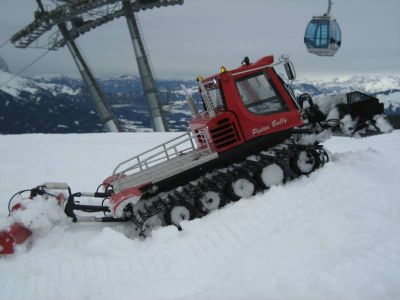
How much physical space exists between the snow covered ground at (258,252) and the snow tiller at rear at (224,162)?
0.34 metres

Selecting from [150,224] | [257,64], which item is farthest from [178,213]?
[257,64]

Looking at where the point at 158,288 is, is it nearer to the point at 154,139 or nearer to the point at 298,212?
the point at 298,212

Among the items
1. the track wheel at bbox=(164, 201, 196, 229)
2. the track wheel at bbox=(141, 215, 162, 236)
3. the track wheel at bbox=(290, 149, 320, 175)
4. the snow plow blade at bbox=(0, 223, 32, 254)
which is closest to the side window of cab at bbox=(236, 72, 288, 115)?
the track wheel at bbox=(290, 149, 320, 175)

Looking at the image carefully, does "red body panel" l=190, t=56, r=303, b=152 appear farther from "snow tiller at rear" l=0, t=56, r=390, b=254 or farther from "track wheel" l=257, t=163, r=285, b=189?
"track wheel" l=257, t=163, r=285, b=189

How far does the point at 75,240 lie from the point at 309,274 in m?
4.32

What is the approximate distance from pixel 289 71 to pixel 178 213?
3510 millimetres

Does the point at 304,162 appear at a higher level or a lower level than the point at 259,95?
lower

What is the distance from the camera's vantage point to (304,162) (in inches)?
300

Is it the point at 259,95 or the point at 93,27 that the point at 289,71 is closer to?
the point at 259,95

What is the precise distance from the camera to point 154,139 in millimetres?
15898

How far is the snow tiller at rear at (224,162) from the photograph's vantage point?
6742 mm

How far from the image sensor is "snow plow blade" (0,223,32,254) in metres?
6.02

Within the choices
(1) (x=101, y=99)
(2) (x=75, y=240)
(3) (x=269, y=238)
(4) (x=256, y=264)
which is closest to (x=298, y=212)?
(3) (x=269, y=238)

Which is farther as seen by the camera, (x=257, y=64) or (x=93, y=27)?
(x=93, y=27)
